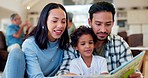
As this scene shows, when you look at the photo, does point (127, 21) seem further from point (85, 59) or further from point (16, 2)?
point (85, 59)

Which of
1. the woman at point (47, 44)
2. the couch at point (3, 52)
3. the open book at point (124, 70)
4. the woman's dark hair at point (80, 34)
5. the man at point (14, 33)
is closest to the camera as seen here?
the open book at point (124, 70)

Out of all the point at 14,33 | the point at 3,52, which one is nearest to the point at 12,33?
the point at 14,33

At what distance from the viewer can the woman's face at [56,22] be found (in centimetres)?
145

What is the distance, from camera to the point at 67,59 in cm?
155

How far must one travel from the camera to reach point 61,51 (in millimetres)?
1590

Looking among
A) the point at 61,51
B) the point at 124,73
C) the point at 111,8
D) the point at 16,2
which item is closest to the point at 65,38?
the point at 61,51

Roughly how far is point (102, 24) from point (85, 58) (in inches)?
9.7

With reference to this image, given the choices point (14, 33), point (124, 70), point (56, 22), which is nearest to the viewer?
point (124, 70)

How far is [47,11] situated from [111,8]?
1.35 ft

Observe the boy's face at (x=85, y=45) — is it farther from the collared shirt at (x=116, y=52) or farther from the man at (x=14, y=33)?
the man at (x=14, y=33)

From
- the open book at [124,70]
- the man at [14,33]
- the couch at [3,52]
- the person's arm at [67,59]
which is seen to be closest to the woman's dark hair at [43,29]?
the person's arm at [67,59]

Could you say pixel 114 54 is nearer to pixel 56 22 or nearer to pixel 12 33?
pixel 56 22

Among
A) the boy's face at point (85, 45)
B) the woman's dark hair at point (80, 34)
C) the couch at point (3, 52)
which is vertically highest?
the woman's dark hair at point (80, 34)

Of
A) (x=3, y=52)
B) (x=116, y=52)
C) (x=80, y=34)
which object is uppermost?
(x=80, y=34)
